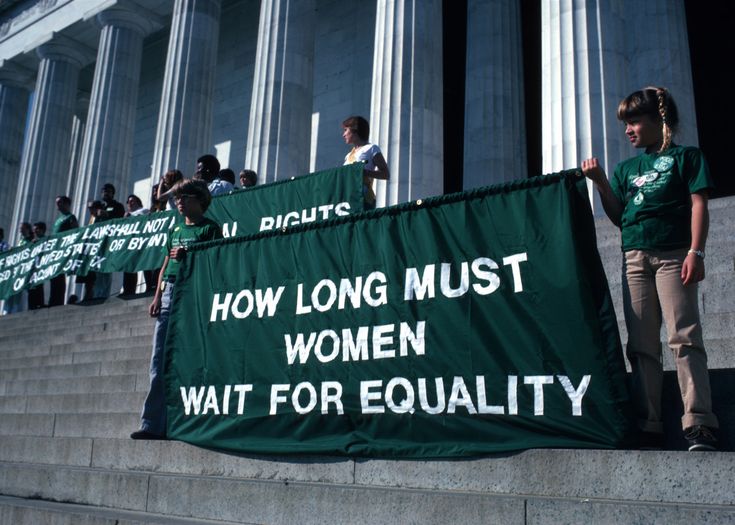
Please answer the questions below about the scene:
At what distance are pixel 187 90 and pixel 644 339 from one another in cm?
1739

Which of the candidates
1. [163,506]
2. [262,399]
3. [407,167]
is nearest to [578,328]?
[262,399]

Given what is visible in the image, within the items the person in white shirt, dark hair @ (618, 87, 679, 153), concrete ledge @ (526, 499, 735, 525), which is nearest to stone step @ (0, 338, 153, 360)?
the person in white shirt

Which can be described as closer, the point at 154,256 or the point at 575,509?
the point at 575,509

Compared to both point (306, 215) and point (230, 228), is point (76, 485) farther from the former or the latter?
point (230, 228)

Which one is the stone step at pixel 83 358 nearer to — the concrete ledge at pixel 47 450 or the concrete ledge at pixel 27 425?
the concrete ledge at pixel 27 425

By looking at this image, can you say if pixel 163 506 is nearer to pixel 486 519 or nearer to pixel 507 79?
pixel 486 519

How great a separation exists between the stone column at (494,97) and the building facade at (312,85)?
0.12ft

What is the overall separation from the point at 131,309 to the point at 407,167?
5.69 meters

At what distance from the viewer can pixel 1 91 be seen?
27906mm

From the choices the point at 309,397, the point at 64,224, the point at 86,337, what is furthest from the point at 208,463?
the point at 64,224

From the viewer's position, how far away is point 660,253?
13.6ft

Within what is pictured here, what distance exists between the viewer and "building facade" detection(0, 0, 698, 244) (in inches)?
440

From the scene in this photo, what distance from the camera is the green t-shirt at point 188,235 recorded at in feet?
21.4

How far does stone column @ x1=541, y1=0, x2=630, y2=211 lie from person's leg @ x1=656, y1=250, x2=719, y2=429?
633 cm
